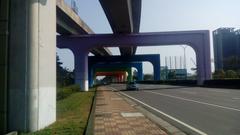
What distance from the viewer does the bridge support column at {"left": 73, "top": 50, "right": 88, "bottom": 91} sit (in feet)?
156

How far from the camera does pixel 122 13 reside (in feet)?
109

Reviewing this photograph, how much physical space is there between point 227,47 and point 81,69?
2987 inches

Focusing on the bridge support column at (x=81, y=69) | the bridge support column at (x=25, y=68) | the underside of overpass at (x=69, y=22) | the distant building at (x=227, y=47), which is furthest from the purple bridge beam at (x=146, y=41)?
the distant building at (x=227, y=47)

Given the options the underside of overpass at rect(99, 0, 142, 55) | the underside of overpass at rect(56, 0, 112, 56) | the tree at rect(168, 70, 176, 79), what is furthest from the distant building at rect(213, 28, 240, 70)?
the underside of overpass at rect(99, 0, 142, 55)

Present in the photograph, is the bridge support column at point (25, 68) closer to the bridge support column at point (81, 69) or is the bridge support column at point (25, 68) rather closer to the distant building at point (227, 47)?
the bridge support column at point (81, 69)

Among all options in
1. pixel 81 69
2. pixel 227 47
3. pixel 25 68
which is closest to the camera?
pixel 25 68

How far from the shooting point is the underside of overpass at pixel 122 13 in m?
29.0

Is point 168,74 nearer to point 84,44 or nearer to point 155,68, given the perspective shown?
point 155,68

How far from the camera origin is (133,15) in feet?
124

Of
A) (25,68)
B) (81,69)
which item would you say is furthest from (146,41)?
(25,68)

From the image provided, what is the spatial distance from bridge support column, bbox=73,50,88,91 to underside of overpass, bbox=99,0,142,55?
615 cm

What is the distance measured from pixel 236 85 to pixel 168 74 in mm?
104312

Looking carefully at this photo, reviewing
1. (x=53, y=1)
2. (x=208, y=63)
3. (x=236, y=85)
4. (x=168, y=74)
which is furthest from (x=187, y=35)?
(x=168, y=74)

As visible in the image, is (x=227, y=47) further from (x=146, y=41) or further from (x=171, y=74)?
(x=146, y=41)
